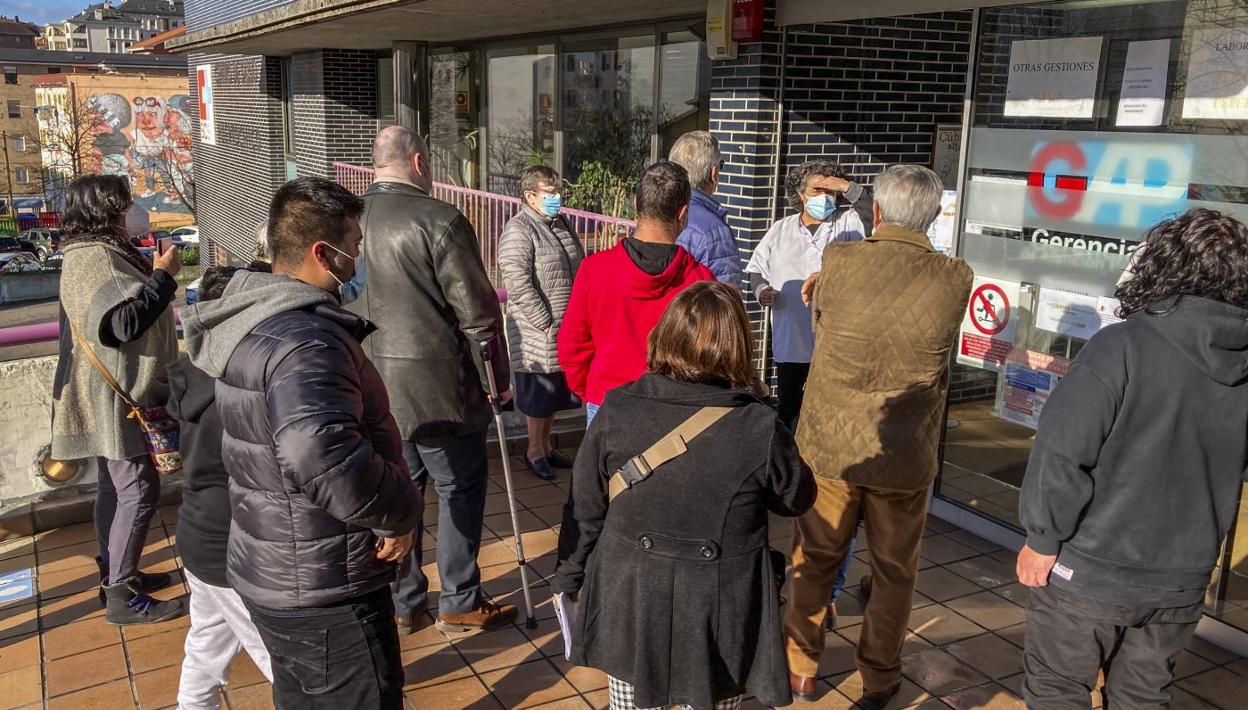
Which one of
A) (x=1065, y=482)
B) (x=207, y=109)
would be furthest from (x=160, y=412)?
(x=207, y=109)

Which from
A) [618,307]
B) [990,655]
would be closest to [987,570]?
[990,655]

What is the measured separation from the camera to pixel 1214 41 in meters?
4.12

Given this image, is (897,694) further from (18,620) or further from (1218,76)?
(18,620)

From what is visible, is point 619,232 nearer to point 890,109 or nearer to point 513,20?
point 890,109

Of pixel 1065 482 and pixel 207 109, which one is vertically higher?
pixel 207 109

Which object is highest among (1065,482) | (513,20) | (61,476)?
(513,20)

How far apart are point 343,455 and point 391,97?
13.0 meters

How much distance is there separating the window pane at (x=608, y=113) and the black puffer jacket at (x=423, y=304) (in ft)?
19.3

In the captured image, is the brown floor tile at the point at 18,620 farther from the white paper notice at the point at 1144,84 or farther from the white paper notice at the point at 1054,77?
the white paper notice at the point at 1144,84

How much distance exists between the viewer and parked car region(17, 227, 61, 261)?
162 ft

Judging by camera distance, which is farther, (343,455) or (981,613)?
(981,613)

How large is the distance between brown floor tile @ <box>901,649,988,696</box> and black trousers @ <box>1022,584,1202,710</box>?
3.30 ft

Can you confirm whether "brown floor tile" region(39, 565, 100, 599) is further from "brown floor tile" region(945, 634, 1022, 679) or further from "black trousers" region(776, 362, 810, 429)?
"brown floor tile" region(945, 634, 1022, 679)

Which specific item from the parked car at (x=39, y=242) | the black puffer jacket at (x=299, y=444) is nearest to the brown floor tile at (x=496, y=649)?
the black puffer jacket at (x=299, y=444)
